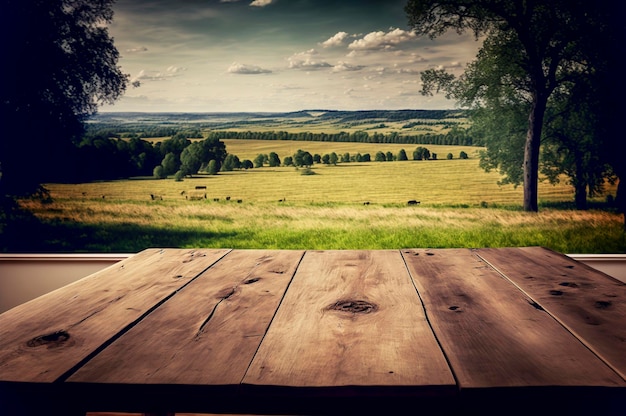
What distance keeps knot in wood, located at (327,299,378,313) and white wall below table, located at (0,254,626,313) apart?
312cm

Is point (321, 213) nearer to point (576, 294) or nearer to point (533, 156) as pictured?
point (533, 156)

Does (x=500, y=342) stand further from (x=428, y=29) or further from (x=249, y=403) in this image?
(x=428, y=29)

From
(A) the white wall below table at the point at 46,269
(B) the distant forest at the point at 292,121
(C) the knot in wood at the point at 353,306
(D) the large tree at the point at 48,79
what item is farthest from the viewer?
(B) the distant forest at the point at 292,121

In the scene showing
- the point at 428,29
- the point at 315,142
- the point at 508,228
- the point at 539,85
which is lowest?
the point at 508,228

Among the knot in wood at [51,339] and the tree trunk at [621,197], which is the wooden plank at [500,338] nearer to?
the knot in wood at [51,339]

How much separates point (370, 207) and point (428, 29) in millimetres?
1390

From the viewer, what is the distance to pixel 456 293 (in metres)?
1.35

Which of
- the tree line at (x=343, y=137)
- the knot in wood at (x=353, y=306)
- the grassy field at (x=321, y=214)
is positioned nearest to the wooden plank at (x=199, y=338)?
the knot in wood at (x=353, y=306)

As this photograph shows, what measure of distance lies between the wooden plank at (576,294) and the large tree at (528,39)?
240cm

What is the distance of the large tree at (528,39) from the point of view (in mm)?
3896

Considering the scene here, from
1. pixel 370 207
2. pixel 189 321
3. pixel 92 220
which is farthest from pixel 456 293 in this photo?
pixel 92 220

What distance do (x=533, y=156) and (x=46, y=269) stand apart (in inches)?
144

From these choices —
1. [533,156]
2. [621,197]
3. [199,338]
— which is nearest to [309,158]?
[533,156]

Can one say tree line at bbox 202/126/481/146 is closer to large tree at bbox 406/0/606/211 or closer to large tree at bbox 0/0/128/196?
large tree at bbox 406/0/606/211
